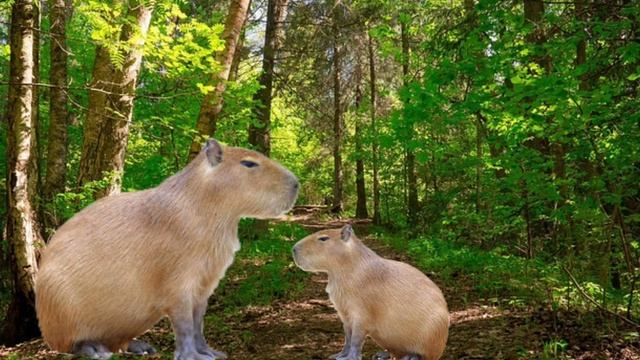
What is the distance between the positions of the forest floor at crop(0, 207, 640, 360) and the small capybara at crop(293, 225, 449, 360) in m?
0.88

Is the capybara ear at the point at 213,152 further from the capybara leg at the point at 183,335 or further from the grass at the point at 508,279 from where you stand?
the grass at the point at 508,279

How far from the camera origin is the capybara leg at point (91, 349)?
193cm

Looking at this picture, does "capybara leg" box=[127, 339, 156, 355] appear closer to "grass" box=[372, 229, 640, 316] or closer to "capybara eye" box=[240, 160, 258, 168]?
"capybara eye" box=[240, 160, 258, 168]

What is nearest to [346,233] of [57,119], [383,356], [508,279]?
[383,356]

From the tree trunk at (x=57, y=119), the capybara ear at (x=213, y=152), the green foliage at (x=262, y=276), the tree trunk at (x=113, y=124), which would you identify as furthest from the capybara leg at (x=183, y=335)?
the tree trunk at (x=57, y=119)

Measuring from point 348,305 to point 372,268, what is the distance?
22 centimetres

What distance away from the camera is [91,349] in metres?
1.94

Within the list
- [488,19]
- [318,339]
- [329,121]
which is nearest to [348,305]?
[318,339]

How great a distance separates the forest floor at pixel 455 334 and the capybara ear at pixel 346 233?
1045mm

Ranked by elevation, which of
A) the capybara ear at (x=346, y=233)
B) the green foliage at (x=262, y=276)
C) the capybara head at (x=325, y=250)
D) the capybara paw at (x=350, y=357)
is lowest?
the green foliage at (x=262, y=276)

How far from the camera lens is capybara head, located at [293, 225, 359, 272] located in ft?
8.04

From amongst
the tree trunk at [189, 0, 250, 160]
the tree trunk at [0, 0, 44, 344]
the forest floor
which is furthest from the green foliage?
the tree trunk at [0, 0, 44, 344]

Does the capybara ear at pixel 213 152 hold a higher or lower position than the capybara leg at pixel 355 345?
higher

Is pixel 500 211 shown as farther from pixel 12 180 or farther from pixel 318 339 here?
pixel 12 180
